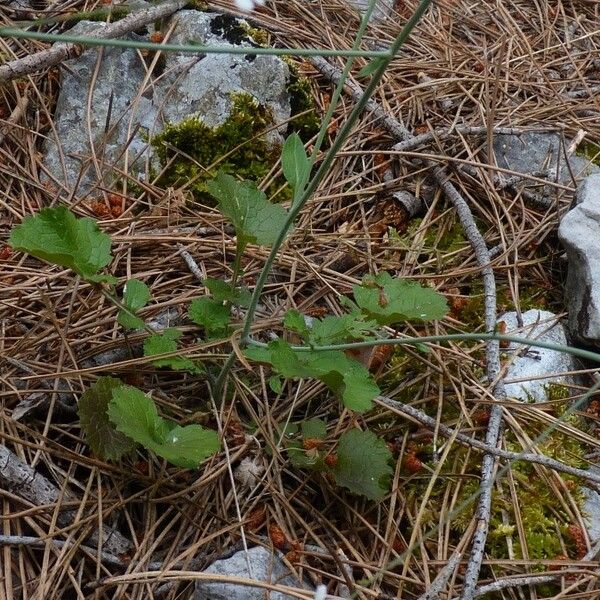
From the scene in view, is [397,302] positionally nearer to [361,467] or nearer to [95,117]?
[361,467]

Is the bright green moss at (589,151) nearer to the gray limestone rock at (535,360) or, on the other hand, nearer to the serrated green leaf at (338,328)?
the gray limestone rock at (535,360)

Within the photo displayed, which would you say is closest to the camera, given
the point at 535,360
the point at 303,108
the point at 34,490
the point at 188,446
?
the point at 188,446

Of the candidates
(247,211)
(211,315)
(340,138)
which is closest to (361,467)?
(211,315)

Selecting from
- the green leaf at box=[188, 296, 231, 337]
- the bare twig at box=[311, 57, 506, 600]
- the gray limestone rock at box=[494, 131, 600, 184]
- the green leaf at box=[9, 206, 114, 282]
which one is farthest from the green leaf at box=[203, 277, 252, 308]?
the gray limestone rock at box=[494, 131, 600, 184]

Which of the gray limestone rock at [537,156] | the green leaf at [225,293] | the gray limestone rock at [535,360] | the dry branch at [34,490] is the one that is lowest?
the dry branch at [34,490]

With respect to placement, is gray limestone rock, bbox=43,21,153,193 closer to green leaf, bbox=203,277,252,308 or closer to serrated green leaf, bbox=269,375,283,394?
green leaf, bbox=203,277,252,308

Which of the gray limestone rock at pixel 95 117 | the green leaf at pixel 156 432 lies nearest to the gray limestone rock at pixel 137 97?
the gray limestone rock at pixel 95 117
